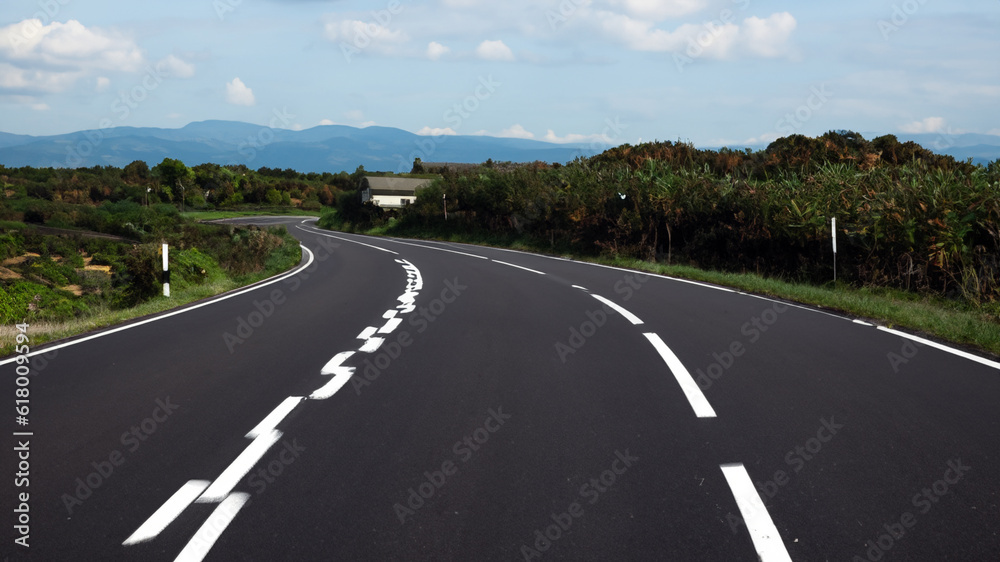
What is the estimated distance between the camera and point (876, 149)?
1298 inches

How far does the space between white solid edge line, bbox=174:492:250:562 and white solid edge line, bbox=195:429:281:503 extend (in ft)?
0.31

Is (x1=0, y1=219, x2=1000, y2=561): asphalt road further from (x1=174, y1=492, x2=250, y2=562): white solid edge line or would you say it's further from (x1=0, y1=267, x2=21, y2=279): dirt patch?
(x1=0, y1=267, x2=21, y2=279): dirt patch

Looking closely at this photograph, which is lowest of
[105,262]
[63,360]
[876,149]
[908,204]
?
[105,262]

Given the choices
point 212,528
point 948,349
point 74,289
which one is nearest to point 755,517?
point 212,528

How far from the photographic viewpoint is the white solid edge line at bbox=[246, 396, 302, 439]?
5.19 m

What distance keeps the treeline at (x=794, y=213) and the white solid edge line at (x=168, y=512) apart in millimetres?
13113

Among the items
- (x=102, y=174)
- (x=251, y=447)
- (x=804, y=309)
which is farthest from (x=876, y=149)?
(x=102, y=174)

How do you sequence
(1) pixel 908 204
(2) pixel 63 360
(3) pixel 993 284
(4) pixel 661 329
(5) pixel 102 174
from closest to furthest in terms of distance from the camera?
(2) pixel 63 360 → (4) pixel 661 329 → (3) pixel 993 284 → (1) pixel 908 204 → (5) pixel 102 174

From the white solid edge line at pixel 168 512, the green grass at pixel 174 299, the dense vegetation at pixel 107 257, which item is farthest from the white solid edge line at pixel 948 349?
the dense vegetation at pixel 107 257

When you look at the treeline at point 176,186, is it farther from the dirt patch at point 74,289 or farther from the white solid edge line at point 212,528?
the white solid edge line at point 212,528

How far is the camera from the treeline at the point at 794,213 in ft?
48.1

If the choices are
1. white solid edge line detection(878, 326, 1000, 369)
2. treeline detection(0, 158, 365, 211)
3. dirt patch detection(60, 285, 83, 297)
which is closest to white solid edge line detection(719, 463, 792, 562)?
white solid edge line detection(878, 326, 1000, 369)

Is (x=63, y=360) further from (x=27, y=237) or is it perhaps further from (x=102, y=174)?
(x=102, y=174)

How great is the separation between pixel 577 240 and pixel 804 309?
19.7m
